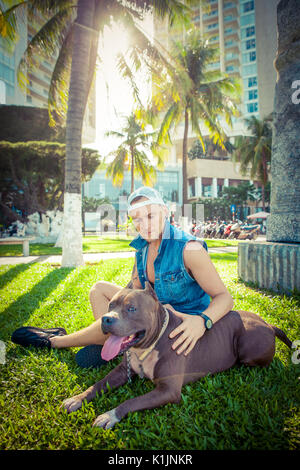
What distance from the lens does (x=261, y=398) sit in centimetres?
208

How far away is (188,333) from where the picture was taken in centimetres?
202

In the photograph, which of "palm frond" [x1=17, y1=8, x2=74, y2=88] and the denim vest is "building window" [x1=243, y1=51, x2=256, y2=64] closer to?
"palm frond" [x1=17, y1=8, x2=74, y2=88]

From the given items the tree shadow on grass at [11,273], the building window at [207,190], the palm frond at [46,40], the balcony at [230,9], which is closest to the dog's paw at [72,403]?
Result: the tree shadow on grass at [11,273]

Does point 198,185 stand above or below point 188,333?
above

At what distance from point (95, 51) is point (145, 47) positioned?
5.61 ft

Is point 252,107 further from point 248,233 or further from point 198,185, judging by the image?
point 248,233

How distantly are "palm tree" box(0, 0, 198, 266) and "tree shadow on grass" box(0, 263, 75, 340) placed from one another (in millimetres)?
1459

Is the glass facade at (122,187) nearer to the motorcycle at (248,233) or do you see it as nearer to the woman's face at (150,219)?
the motorcycle at (248,233)

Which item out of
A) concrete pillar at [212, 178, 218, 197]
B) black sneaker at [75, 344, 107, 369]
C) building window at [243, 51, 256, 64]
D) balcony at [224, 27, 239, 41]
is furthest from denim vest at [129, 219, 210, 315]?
balcony at [224, 27, 239, 41]

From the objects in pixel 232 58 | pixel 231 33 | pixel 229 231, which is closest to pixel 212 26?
pixel 231 33

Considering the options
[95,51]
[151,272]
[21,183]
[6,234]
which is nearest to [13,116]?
[21,183]

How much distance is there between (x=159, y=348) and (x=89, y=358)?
1012 mm

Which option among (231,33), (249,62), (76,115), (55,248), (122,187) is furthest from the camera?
(231,33)
